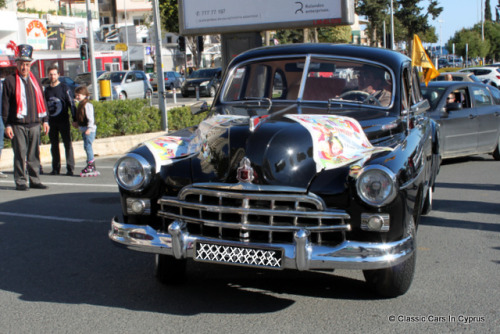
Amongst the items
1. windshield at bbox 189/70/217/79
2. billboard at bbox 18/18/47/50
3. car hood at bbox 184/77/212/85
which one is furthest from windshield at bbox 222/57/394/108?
billboard at bbox 18/18/47/50

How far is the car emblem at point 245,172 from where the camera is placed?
4.45 metres

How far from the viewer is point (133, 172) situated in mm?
4879

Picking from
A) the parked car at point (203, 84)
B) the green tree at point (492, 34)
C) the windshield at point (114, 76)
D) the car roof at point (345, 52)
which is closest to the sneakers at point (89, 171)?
the car roof at point (345, 52)

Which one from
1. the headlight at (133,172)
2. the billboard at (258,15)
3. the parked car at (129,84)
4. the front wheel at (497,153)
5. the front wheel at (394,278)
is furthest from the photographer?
the parked car at (129,84)

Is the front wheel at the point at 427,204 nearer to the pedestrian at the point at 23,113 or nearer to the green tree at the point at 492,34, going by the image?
the pedestrian at the point at 23,113

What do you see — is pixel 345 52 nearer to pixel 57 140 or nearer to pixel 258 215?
pixel 258 215

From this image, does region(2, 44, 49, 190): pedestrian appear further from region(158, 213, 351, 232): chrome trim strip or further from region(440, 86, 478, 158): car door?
region(440, 86, 478, 158): car door

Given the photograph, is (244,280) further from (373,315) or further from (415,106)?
(415,106)

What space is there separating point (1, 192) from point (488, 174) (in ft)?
25.9

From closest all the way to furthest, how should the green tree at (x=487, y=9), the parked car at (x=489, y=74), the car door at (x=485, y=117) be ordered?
the car door at (x=485, y=117)
the parked car at (x=489, y=74)
the green tree at (x=487, y=9)

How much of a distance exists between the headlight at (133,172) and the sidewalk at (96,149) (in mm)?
7911

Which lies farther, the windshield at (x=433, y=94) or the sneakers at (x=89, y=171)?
the windshield at (x=433, y=94)

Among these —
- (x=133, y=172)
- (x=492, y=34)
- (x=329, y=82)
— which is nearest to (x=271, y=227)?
(x=133, y=172)

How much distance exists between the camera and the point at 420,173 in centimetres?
522
